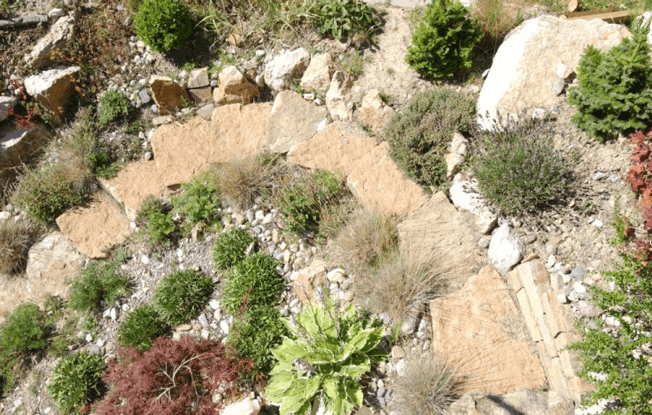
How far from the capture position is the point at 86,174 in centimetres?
741

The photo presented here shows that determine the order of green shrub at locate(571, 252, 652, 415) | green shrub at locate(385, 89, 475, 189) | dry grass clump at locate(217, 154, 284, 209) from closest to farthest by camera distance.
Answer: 1. green shrub at locate(571, 252, 652, 415)
2. green shrub at locate(385, 89, 475, 189)
3. dry grass clump at locate(217, 154, 284, 209)

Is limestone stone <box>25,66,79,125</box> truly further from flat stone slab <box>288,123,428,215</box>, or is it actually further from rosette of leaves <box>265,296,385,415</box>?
rosette of leaves <box>265,296,385,415</box>

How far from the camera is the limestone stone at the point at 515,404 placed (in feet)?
14.4

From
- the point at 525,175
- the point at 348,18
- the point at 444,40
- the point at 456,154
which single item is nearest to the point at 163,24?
the point at 348,18

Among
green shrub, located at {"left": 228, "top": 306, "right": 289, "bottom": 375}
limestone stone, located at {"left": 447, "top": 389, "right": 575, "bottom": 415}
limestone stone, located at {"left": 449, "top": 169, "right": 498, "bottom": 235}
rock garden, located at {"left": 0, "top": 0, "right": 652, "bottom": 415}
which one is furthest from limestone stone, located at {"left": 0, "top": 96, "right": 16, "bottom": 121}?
limestone stone, located at {"left": 447, "top": 389, "right": 575, "bottom": 415}

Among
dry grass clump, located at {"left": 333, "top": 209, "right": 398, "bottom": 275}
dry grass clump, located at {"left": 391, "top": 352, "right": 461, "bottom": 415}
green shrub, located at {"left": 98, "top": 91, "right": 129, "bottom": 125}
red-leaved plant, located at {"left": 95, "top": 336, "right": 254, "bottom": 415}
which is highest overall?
dry grass clump, located at {"left": 333, "top": 209, "right": 398, "bottom": 275}

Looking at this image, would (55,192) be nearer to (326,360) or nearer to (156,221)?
(156,221)

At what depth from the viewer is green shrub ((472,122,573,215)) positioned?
5098 millimetres

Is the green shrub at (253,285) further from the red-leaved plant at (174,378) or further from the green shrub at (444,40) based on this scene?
the green shrub at (444,40)

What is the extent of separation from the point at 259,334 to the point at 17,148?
216 inches

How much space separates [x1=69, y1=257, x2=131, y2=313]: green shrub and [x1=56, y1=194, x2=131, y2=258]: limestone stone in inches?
16.6

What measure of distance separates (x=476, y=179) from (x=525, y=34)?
200 centimetres

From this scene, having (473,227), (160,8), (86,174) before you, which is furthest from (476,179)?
(86,174)

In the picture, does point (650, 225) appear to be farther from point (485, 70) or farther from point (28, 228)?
point (28, 228)
